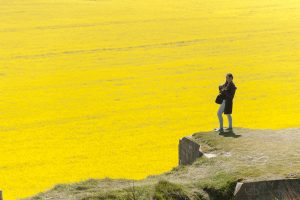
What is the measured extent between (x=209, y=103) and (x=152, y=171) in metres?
8.99

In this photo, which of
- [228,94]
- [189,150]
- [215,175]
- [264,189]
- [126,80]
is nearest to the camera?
[264,189]

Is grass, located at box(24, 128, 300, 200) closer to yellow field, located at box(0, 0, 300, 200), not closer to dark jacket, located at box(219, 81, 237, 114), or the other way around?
dark jacket, located at box(219, 81, 237, 114)

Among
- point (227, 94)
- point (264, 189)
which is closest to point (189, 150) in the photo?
point (227, 94)

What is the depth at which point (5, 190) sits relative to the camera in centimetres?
1562

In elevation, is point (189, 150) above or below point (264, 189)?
above

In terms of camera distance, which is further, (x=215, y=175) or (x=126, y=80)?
(x=126, y=80)

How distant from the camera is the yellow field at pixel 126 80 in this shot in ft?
61.3

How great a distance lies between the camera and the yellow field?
1867 cm

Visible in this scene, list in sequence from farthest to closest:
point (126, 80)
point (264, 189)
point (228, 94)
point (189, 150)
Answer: point (126, 80), point (228, 94), point (189, 150), point (264, 189)

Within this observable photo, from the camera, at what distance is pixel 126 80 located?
29422mm

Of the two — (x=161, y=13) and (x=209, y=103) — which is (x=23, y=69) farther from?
(x=161, y=13)

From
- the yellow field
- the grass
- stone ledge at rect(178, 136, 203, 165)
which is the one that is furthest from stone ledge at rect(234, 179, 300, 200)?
the yellow field

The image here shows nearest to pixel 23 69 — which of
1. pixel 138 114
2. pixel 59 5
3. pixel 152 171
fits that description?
pixel 138 114

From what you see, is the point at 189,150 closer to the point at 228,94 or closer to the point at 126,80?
the point at 228,94
